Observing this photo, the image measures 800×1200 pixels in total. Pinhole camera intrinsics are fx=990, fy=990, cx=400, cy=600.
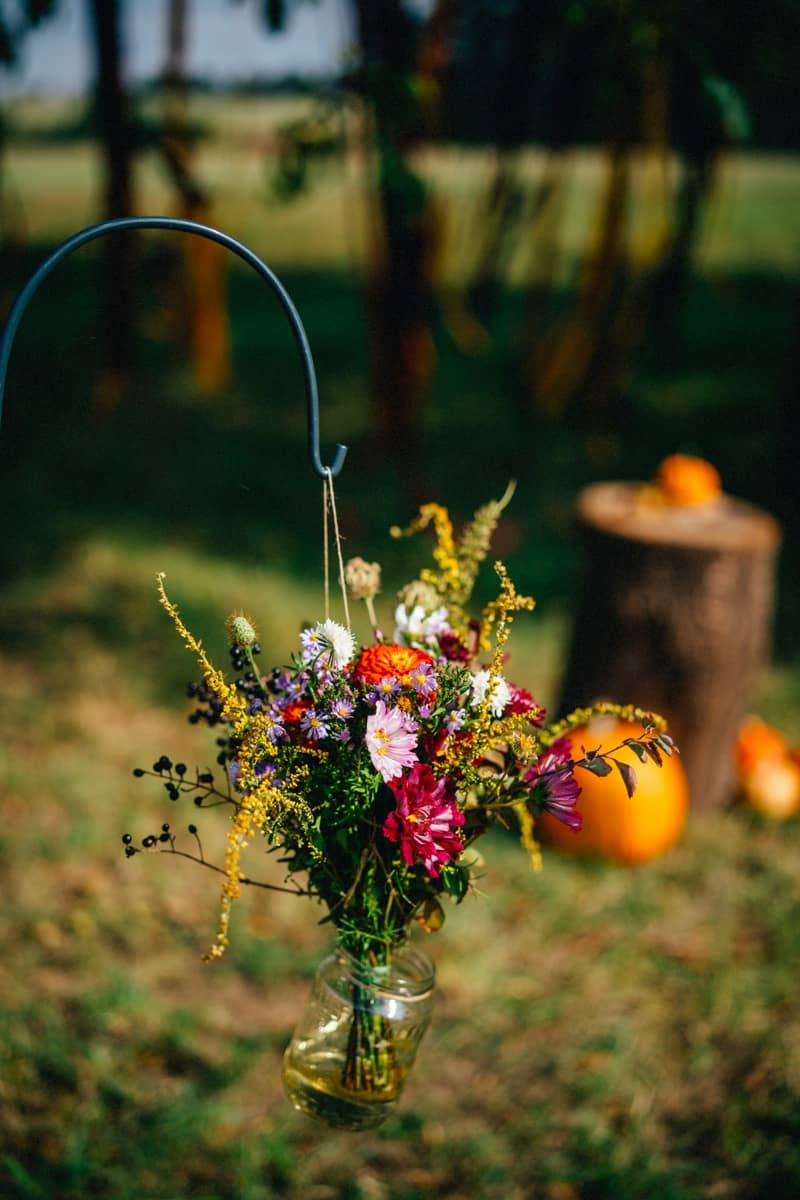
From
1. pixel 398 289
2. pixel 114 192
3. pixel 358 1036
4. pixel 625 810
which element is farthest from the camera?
pixel 114 192

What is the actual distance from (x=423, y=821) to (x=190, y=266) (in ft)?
22.6

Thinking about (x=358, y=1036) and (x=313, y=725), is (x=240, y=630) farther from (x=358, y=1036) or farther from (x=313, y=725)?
(x=358, y=1036)

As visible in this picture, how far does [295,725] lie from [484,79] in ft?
15.7

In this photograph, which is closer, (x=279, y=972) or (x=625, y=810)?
(x=279, y=972)

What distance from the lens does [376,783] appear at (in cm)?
121

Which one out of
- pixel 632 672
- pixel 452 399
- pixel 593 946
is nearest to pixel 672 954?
pixel 593 946

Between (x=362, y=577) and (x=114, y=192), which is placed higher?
(x=114, y=192)

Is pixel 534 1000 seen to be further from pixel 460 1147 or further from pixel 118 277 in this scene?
pixel 118 277

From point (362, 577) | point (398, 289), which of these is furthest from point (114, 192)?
point (362, 577)

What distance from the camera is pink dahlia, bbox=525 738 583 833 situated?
1.25m

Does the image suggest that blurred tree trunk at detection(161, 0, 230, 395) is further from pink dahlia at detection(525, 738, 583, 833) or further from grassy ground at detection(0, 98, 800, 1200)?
pink dahlia at detection(525, 738, 583, 833)

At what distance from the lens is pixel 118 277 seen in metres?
6.47

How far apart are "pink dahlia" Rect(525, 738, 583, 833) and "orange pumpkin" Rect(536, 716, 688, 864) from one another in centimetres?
184

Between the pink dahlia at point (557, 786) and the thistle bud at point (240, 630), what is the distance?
409 millimetres
